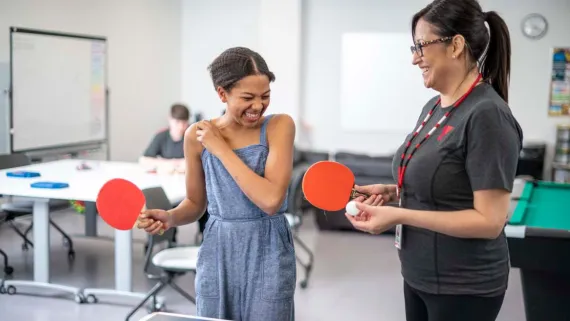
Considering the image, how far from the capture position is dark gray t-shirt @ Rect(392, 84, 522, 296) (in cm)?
160

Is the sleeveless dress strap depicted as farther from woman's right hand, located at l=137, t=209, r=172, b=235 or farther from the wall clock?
the wall clock

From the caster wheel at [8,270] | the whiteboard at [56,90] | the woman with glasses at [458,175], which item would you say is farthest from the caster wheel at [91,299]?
the woman with glasses at [458,175]

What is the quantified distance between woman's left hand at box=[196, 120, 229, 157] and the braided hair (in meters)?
0.12

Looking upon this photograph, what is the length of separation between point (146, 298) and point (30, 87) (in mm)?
3186

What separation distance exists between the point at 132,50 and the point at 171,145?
290 centimetres

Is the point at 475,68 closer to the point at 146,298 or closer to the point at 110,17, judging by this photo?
the point at 146,298

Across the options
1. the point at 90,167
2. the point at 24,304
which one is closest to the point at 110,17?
the point at 90,167

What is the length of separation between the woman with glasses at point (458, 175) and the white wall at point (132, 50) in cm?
536

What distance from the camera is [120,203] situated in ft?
6.01

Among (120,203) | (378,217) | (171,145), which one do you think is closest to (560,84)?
(171,145)

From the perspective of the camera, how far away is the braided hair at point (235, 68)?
188 cm

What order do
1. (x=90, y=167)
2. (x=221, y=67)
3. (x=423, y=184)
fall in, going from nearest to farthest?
(x=423, y=184)
(x=221, y=67)
(x=90, y=167)

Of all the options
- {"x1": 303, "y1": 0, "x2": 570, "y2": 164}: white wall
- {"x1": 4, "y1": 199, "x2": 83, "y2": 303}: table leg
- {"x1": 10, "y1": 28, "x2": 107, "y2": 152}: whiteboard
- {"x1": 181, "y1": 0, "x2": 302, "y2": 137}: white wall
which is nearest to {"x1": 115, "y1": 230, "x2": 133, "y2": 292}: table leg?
{"x1": 4, "y1": 199, "x2": 83, "y2": 303}: table leg

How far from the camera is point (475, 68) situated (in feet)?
5.78
